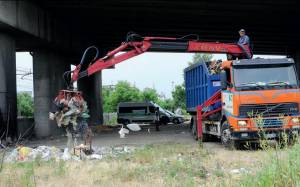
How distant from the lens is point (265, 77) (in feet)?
51.2

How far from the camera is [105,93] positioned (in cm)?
9531

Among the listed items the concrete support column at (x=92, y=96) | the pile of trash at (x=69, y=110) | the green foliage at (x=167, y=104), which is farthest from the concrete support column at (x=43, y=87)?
the green foliage at (x=167, y=104)

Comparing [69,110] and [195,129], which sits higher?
[69,110]

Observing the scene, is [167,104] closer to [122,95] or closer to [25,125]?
[122,95]

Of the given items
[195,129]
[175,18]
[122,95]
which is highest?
[175,18]

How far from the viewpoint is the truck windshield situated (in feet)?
50.8

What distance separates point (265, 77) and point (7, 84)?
12.4m

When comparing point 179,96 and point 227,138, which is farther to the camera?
point 179,96

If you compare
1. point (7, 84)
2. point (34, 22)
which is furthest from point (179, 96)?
point (7, 84)

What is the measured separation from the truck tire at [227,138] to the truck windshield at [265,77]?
1402 mm

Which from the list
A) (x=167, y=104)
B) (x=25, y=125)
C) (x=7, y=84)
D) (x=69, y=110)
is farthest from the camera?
(x=167, y=104)

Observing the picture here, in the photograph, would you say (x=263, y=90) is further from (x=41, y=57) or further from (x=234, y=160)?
(x=41, y=57)

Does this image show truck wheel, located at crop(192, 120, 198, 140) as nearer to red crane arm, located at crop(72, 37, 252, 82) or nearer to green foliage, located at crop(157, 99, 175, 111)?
red crane arm, located at crop(72, 37, 252, 82)

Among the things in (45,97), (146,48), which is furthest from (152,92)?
(146,48)
